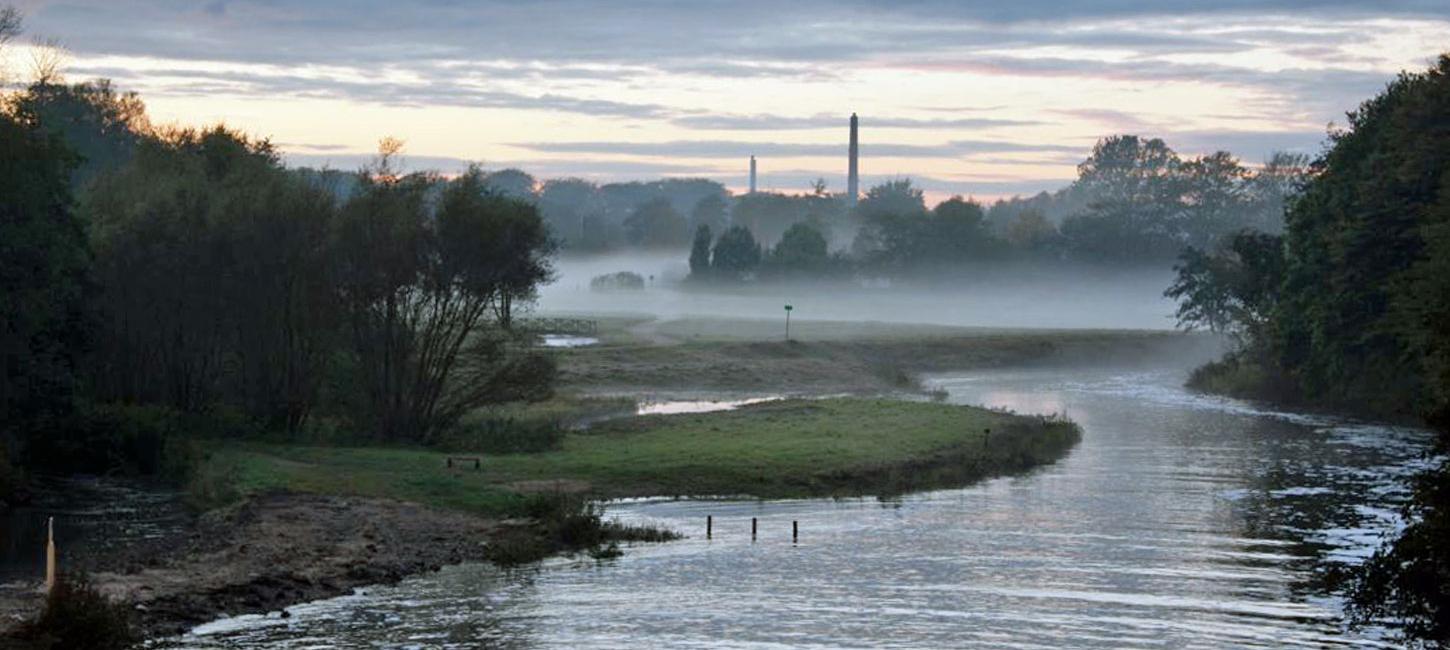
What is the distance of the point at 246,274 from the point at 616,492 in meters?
19.8

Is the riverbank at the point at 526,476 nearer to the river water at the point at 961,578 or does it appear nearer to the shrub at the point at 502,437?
the shrub at the point at 502,437

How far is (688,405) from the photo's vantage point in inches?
3312

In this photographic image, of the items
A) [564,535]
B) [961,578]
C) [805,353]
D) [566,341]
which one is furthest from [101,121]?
[961,578]

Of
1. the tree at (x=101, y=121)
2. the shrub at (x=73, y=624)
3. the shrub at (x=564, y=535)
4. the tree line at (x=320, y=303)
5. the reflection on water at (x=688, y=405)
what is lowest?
the reflection on water at (x=688, y=405)

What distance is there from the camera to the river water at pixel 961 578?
31.9 meters

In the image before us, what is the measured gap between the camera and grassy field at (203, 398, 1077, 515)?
4956 centimetres

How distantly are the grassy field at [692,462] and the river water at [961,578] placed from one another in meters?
2.59

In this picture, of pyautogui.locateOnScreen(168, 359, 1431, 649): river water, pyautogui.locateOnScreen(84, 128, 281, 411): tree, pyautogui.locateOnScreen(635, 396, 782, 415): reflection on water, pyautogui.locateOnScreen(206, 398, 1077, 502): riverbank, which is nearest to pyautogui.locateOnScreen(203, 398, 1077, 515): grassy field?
pyautogui.locateOnScreen(206, 398, 1077, 502): riverbank

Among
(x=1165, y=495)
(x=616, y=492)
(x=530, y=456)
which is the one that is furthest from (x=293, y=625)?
(x=1165, y=495)

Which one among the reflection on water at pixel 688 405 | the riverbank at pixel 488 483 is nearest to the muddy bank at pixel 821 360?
the reflection on water at pixel 688 405

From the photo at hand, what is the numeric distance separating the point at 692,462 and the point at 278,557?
2013 centimetres

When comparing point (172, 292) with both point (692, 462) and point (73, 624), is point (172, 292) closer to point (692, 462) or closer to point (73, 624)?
point (692, 462)

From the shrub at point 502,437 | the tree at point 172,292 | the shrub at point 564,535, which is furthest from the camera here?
the tree at point 172,292

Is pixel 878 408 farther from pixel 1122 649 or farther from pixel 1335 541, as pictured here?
pixel 1122 649
